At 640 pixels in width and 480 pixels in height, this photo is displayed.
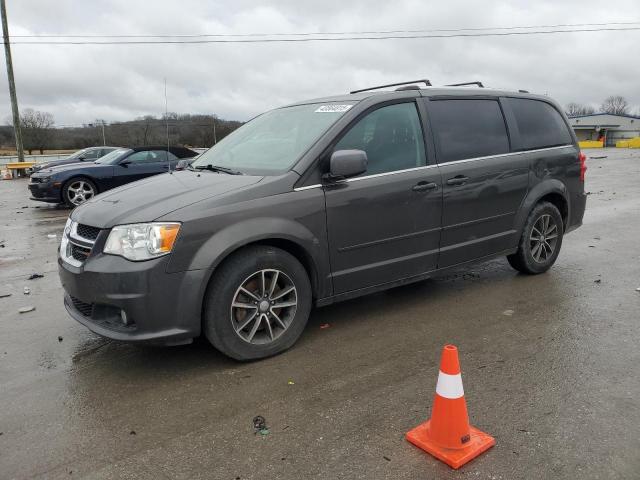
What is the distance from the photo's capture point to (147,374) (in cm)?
356

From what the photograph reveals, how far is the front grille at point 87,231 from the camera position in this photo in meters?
3.49

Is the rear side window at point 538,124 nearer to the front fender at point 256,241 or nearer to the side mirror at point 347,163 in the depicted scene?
the side mirror at point 347,163

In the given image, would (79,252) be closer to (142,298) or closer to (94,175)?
(142,298)

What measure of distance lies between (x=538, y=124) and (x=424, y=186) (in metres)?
2.01

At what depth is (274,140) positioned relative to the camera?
440cm

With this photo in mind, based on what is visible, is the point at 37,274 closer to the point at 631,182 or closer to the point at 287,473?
Result: the point at 287,473

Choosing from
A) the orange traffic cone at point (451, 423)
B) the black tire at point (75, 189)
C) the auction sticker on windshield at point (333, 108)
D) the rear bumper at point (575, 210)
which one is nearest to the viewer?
the orange traffic cone at point (451, 423)

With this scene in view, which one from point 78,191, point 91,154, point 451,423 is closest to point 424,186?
point 451,423

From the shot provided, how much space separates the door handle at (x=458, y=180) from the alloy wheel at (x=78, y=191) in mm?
10407

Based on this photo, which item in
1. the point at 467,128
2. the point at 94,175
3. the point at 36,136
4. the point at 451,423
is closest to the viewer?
the point at 451,423

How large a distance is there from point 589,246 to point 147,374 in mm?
5990

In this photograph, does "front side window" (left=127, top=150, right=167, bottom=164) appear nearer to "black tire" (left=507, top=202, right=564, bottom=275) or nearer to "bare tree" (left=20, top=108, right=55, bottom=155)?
"black tire" (left=507, top=202, right=564, bottom=275)

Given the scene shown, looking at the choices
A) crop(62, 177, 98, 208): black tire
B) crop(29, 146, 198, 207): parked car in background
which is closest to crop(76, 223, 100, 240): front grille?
crop(29, 146, 198, 207): parked car in background

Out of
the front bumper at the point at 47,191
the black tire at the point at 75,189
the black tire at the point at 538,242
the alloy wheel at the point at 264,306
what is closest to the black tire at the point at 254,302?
the alloy wheel at the point at 264,306
